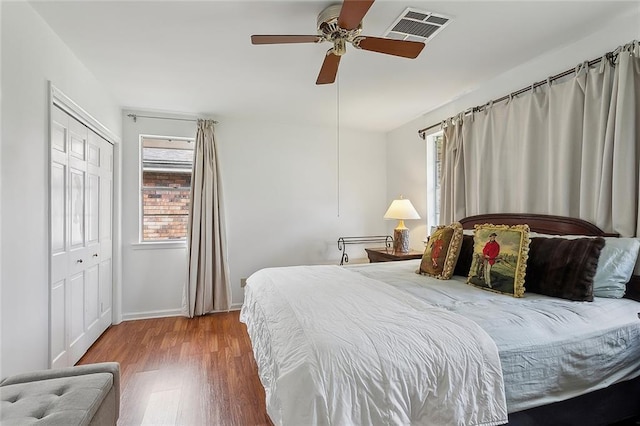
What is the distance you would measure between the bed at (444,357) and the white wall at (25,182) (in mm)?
1344

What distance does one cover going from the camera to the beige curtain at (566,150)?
1880 mm

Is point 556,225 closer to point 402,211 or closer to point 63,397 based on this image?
point 402,211

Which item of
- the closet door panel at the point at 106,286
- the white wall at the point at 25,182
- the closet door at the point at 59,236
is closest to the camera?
the white wall at the point at 25,182

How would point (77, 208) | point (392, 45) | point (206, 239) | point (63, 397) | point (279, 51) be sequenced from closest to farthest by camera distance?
point (63, 397) < point (392, 45) < point (279, 51) < point (77, 208) < point (206, 239)

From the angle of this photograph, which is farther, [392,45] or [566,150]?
[566,150]

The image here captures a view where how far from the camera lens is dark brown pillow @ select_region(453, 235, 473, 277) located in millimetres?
2416

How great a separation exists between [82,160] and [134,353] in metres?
1.80

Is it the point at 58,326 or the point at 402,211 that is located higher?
the point at 402,211

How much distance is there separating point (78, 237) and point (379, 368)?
277 centimetres

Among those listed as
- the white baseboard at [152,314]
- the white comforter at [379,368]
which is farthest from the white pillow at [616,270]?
the white baseboard at [152,314]

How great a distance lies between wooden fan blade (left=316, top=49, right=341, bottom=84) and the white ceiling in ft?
0.90

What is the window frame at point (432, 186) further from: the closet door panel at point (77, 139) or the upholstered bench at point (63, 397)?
the closet door panel at point (77, 139)

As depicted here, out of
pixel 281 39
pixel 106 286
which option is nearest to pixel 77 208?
pixel 106 286

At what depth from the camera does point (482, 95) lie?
300 cm
